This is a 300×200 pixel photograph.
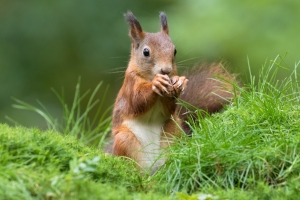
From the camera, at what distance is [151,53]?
4.74 meters

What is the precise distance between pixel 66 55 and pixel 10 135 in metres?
5.20

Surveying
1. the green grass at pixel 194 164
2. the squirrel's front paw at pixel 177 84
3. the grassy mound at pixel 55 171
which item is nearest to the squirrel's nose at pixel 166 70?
the squirrel's front paw at pixel 177 84

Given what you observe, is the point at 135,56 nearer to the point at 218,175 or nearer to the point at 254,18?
the point at 218,175

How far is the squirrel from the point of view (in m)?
4.46

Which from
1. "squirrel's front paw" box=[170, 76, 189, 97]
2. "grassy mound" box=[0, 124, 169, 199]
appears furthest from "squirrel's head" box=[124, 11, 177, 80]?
"grassy mound" box=[0, 124, 169, 199]

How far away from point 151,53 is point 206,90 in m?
0.50

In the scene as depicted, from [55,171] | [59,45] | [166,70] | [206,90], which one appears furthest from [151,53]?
[59,45]

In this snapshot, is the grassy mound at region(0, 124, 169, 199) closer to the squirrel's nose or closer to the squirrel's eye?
the squirrel's nose

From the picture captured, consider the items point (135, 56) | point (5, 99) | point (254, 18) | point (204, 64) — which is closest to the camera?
point (135, 56)

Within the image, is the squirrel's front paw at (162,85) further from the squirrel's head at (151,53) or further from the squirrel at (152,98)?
the squirrel's head at (151,53)

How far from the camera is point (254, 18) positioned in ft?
22.8

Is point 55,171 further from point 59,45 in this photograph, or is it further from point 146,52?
point 59,45

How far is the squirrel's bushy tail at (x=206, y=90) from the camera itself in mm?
4715

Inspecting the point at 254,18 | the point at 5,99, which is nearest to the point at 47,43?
the point at 5,99
